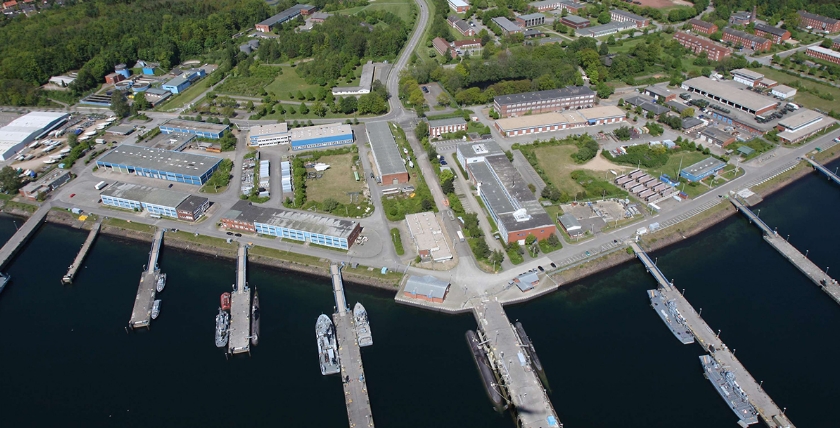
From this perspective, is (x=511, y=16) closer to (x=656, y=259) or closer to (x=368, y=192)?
(x=368, y=192)

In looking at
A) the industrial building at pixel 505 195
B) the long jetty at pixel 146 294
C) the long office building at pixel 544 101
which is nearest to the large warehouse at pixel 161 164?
the long jetty at pixel 146 294

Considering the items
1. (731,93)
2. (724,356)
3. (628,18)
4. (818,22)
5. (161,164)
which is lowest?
(161,164)

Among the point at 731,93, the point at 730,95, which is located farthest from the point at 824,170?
the point at 731,93

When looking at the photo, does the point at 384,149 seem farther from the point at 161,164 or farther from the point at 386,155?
the point at 161,164

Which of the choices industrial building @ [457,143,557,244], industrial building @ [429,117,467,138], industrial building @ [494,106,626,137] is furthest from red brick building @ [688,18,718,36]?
industrial building @ [457,143,557,244]

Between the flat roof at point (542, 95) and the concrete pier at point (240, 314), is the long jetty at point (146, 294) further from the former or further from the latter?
the flat roof at point (542, 95)

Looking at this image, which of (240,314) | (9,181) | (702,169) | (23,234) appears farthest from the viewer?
(9,181)
